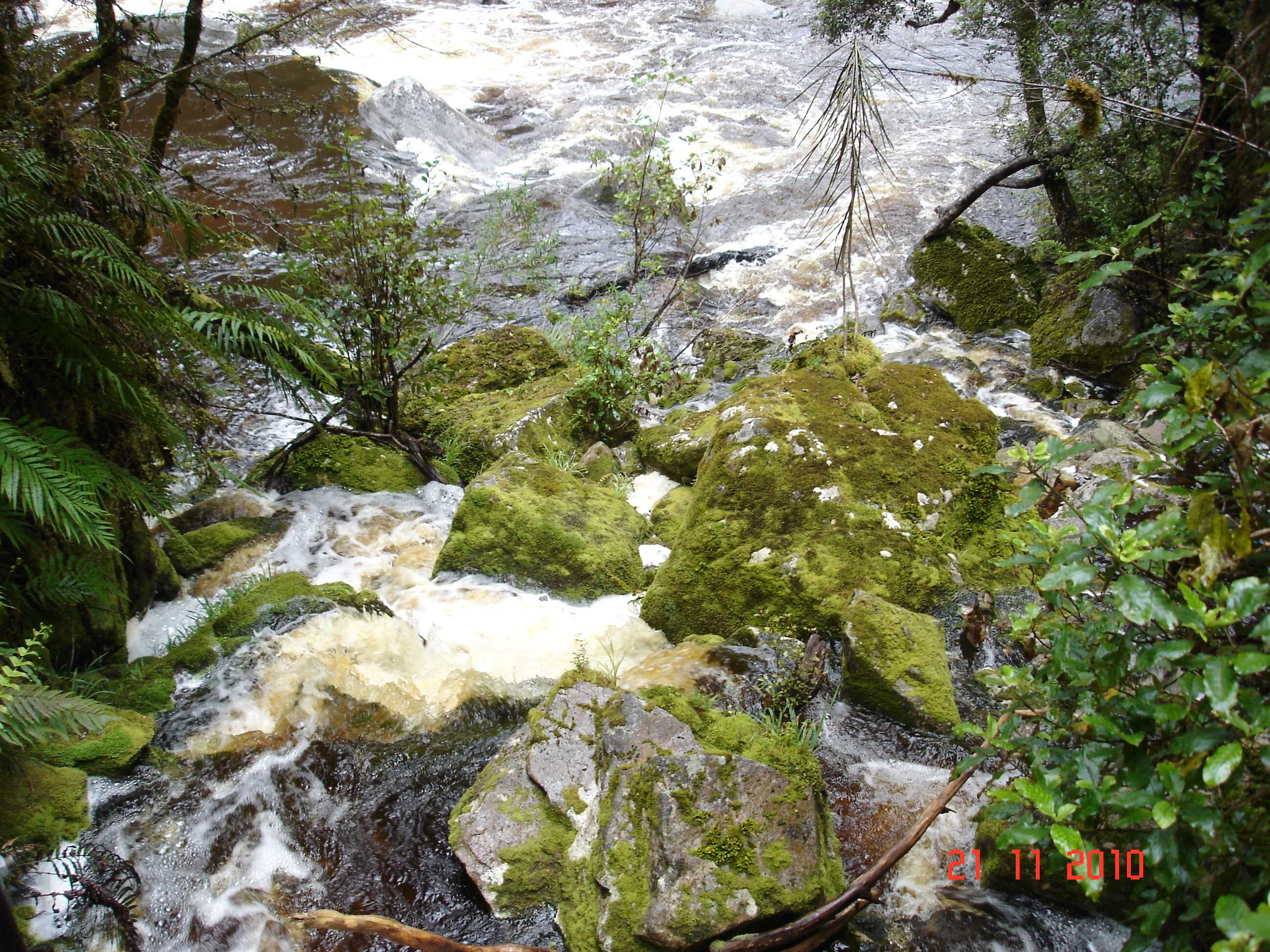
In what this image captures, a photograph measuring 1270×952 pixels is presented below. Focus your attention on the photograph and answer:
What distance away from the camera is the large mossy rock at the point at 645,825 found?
263 cm

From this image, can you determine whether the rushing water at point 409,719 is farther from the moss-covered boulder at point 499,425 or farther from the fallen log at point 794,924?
the moss-covered boulder at point 499,425

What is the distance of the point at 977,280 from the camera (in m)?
8.95

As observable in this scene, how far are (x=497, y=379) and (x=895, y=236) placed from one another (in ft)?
19.7

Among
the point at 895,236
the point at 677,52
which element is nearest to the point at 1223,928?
the point at 895,236

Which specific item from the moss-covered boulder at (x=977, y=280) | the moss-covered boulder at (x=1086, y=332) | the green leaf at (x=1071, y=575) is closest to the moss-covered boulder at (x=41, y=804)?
the green leaf at (x=1071, y=575)

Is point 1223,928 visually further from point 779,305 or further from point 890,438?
point 779,305

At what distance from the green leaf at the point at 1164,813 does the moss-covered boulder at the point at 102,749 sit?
360 cm

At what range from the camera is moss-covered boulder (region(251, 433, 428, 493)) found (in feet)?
20.5

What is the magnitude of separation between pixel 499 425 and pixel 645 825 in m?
4.46

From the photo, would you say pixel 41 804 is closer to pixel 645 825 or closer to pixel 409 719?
pixel 409 719

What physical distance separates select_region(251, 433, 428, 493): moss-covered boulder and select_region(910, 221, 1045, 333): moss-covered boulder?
634 centimetres

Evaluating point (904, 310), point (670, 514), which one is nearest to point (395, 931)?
point (670, 514)
